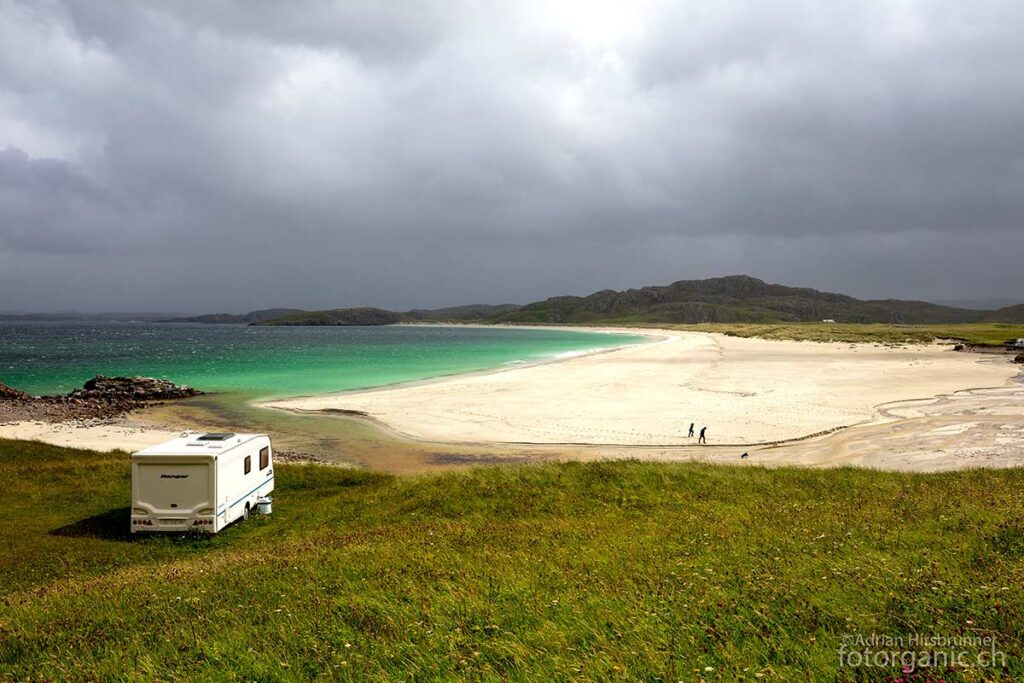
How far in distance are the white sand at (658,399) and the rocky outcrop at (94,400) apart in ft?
44.5

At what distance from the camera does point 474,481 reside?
65.1 ft

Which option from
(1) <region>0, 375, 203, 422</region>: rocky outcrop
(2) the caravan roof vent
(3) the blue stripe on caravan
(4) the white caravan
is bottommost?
(1) <region>0, 375, 203, 422</region>: rocky outcrop

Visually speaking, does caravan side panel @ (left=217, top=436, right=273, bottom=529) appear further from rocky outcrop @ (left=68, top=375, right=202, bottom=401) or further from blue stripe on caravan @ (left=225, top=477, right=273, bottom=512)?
rocky outcrop @ (left=68, top=375, right=202, bottom=401)

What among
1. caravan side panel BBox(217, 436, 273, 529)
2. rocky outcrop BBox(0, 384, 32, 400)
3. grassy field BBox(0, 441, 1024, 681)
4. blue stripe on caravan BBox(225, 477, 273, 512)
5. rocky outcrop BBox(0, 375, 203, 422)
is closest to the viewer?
grassy field BBox(0, 441, 1024, 681)

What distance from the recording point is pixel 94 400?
2074 inches

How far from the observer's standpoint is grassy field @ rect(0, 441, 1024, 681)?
234 inches

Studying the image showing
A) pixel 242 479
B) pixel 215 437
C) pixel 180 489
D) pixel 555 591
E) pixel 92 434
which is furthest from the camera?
pixel 92 434

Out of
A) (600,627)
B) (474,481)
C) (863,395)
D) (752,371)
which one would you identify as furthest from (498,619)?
(752,371)

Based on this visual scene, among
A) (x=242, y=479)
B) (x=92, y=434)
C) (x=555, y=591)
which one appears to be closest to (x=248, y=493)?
(x=242, y=479)

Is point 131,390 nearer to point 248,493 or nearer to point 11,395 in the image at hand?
point 11,395

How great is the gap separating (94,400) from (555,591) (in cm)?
6002

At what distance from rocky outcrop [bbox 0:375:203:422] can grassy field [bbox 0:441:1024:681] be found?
121 feet

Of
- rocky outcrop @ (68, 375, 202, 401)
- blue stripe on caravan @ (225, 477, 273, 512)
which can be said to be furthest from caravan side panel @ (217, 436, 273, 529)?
rocky outcrop @ (68, 375, 202, 401)

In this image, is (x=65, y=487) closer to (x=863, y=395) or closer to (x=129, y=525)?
(x=129, y=525)
